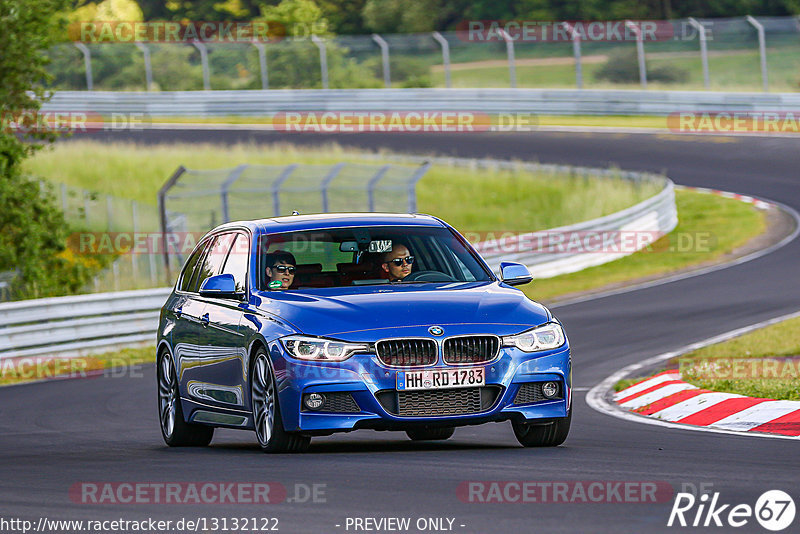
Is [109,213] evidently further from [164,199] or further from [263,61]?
[263,61]

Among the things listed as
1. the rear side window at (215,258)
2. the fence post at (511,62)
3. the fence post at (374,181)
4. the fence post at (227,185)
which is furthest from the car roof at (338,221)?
the fence post at (511,62)

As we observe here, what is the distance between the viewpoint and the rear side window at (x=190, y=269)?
11.3 m

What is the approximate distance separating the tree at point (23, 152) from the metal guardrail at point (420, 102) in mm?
21338

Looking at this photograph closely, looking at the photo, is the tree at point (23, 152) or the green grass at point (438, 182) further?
the green grass at point (438, 182)

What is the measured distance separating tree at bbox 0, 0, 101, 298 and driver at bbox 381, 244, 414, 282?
15.0m

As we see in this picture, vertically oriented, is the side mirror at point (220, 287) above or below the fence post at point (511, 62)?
above

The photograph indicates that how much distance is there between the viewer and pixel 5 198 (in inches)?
935

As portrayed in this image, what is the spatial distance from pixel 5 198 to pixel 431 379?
653 inches

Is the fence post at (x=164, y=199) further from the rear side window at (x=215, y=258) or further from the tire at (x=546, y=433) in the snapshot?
the tire at (x=546, y=433)

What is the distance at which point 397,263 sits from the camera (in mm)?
9938

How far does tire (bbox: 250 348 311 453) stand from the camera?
891cm

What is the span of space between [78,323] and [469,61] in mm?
28695

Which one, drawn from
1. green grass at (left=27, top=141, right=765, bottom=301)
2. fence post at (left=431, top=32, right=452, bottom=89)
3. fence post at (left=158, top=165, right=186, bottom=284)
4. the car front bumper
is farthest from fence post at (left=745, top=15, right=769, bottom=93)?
the car front bumper

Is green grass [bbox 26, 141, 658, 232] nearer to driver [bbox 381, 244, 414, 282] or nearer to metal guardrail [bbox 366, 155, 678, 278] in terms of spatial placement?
metal guardrail [bbox 366, 155, 678, 278]
